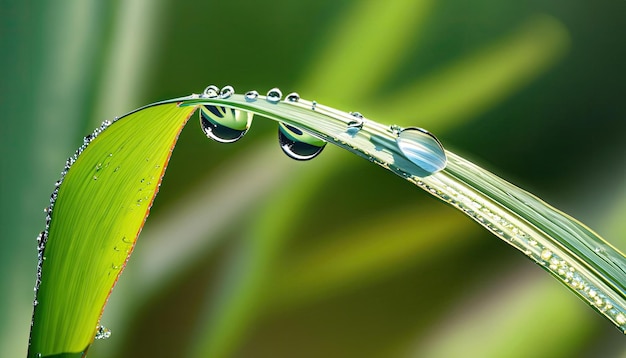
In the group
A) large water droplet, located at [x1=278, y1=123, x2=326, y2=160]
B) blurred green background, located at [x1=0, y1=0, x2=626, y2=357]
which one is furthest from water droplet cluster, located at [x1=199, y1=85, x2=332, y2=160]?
blurred green background, located at [x1=0, y1=0, x2=626, y2=357]

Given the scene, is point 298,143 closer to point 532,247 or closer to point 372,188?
point 532,247

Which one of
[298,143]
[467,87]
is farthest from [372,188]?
[298,143]

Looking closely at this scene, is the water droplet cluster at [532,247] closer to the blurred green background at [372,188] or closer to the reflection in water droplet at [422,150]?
the reflection in water droplet at [422,150]

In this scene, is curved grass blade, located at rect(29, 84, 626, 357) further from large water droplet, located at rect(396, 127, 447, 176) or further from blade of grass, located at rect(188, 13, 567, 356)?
blade of grass, located at rect(188, 13, 567, 356)

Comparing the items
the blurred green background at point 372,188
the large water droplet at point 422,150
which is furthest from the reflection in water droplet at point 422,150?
the blurred green background at point 372,188

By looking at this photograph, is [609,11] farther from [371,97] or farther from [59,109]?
[59,109]
